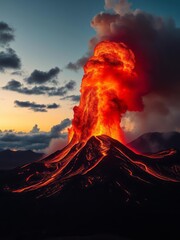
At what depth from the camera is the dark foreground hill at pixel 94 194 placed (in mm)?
61750

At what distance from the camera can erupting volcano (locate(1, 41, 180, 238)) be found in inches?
2608

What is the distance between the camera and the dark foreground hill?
6175 centimetres

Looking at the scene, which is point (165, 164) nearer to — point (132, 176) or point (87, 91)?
point (132, 176)

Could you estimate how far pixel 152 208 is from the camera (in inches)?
2645

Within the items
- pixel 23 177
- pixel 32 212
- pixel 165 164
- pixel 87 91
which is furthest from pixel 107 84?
pixel 32 212

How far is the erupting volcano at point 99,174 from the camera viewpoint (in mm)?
66250

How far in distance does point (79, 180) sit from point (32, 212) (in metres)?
11.5

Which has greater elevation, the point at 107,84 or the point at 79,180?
the point at 107,84

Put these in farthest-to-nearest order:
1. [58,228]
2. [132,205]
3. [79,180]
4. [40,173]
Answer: [40,173], [79,180], [132,205], [58,228]

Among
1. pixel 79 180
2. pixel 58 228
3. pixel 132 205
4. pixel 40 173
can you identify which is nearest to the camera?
pixel 58 228

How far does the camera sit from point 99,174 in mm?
76250

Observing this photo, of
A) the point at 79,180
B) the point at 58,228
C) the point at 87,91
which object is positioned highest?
the point at 87,91

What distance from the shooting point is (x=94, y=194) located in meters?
69.8

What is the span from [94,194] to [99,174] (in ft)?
23.2
